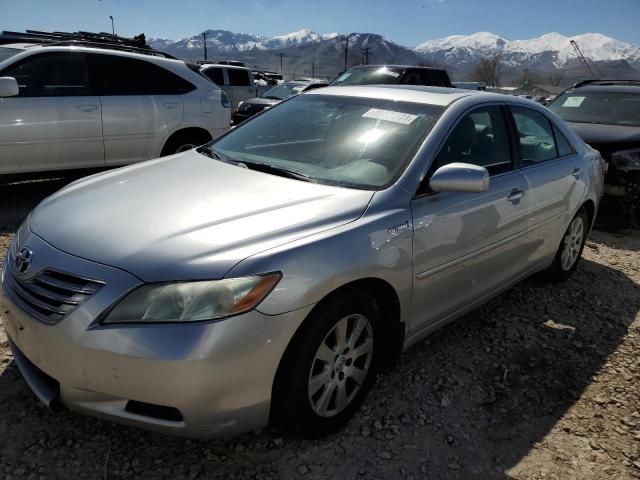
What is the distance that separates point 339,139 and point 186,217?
1.10 metres

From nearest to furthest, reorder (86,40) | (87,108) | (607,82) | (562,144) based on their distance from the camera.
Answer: (562,144), (87,108), (86,40), (607,82)

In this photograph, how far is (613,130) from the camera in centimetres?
681

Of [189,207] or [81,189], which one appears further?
[81,189]

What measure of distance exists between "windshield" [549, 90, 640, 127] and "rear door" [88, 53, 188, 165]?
5540 millimetres

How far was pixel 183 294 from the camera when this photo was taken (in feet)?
6.26

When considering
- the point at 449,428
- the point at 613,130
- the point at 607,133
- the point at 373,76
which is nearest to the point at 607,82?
the point at 613,130

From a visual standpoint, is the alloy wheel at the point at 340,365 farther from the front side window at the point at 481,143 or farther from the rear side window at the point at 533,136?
the rear side window at the point at 533,136

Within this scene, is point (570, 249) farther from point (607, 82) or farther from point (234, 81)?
point (234, 81)

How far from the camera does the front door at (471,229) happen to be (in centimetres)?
267

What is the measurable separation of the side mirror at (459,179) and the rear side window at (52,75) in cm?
458

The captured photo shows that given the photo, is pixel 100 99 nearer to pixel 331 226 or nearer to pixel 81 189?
pixel 81 189

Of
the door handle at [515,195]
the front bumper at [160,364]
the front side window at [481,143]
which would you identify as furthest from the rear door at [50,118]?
the door handle at [515,195]

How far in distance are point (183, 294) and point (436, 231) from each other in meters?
1.36

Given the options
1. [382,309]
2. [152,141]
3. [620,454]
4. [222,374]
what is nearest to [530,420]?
[620,454]
